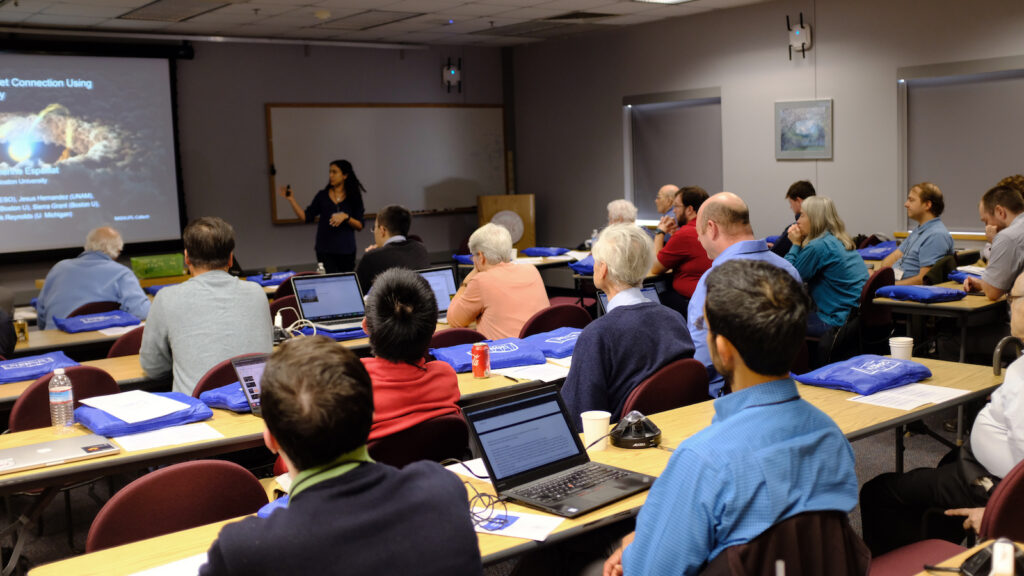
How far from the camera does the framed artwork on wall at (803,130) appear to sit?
28.1ft

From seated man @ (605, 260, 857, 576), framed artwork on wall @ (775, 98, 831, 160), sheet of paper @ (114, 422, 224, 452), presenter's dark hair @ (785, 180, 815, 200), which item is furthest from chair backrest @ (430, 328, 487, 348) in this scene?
framed artwork on wall @ (775, 98, 831, 160)

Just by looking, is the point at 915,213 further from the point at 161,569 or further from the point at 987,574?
the point at 161,569

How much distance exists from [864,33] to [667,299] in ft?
11.1

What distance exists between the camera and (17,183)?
8.62 meters

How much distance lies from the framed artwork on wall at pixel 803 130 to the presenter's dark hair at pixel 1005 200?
2.64 metres

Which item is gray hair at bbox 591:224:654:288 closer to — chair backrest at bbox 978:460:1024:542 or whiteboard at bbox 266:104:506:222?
chair backrest at bbox 978:460:1024:542

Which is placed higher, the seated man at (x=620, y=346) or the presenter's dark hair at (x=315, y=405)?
the presenter's dark hair at (x=315, y=405)

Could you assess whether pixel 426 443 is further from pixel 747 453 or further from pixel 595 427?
pixel 747 453

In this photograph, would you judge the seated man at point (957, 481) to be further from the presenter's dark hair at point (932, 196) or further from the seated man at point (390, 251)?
the seated man at point (390, 251)

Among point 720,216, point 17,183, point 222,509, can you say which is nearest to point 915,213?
point 720,216

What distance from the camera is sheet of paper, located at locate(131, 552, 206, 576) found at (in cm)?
196

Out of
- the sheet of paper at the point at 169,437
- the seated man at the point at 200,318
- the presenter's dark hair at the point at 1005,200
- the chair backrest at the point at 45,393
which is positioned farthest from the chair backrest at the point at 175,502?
the presenter's dark hair at the point at 1005,200

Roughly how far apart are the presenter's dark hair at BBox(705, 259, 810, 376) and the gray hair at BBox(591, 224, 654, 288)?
151cm

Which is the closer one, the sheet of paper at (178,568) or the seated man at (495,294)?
the sheet of paper at (178,568)
